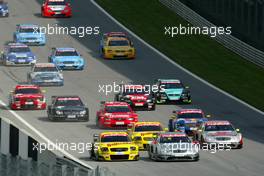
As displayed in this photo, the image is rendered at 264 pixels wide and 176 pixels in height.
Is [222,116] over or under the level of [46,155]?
under

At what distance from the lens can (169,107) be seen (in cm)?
6038

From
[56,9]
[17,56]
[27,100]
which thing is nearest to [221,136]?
[27,100]

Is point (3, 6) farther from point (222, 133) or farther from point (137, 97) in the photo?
point (222, 133)

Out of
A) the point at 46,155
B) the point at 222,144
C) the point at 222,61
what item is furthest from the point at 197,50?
the point at 46,155

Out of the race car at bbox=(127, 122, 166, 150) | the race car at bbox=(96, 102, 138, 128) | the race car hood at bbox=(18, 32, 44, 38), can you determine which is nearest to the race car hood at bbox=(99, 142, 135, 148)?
the race car at bbox=(127, 122, 166, 150)

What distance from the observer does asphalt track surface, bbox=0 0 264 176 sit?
39156mm

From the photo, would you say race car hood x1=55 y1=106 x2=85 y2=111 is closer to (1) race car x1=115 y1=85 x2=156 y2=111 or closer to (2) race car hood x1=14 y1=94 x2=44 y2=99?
(2) race car hood x1=14 y1=94 x2=44 y2=99

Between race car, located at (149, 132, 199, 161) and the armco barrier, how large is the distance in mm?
20036

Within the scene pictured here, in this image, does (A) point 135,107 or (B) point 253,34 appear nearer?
(A) point 135,107

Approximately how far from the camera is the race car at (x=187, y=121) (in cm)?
4825

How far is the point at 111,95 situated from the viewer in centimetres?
6500

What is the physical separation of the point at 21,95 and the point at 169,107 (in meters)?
7.93

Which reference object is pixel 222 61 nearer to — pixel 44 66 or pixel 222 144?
pixel 44 66

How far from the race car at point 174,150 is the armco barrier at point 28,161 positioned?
2004cm
